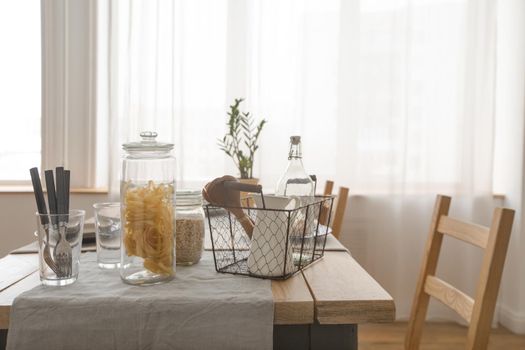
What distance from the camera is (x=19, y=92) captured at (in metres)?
3.23

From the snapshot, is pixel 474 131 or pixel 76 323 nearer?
pixel 76 323

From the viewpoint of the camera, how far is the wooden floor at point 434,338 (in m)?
2.73

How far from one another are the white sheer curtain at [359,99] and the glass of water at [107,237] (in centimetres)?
186

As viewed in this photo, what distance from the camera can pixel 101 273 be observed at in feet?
3.55

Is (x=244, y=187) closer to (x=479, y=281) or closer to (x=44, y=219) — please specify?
(x=44, y=219)

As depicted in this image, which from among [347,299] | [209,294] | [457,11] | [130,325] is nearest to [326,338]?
[347,299]

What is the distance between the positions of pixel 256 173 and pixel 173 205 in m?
2.03

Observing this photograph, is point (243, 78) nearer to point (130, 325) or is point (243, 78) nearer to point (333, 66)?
point (333, 66)

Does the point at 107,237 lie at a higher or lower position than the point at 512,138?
lower

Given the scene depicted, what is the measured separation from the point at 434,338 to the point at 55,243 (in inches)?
94.2

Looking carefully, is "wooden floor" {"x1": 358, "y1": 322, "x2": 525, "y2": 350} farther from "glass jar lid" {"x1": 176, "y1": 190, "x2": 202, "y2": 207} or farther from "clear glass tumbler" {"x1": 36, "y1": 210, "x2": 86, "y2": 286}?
"clear glass tumbler" {"x1": 36, "y1": 210, "x2": 86, "y2": 286}

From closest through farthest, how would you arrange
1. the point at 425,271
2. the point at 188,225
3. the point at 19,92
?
the point at 188,225 → the point at 425,271 → the point at 19,92

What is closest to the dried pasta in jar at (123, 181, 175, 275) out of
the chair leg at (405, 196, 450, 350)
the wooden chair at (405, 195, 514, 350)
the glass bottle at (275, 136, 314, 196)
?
the glass bottle at (275, 136, 314, 196)

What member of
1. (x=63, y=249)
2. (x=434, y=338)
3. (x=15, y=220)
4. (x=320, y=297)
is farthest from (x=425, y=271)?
(x=15, y=220)
